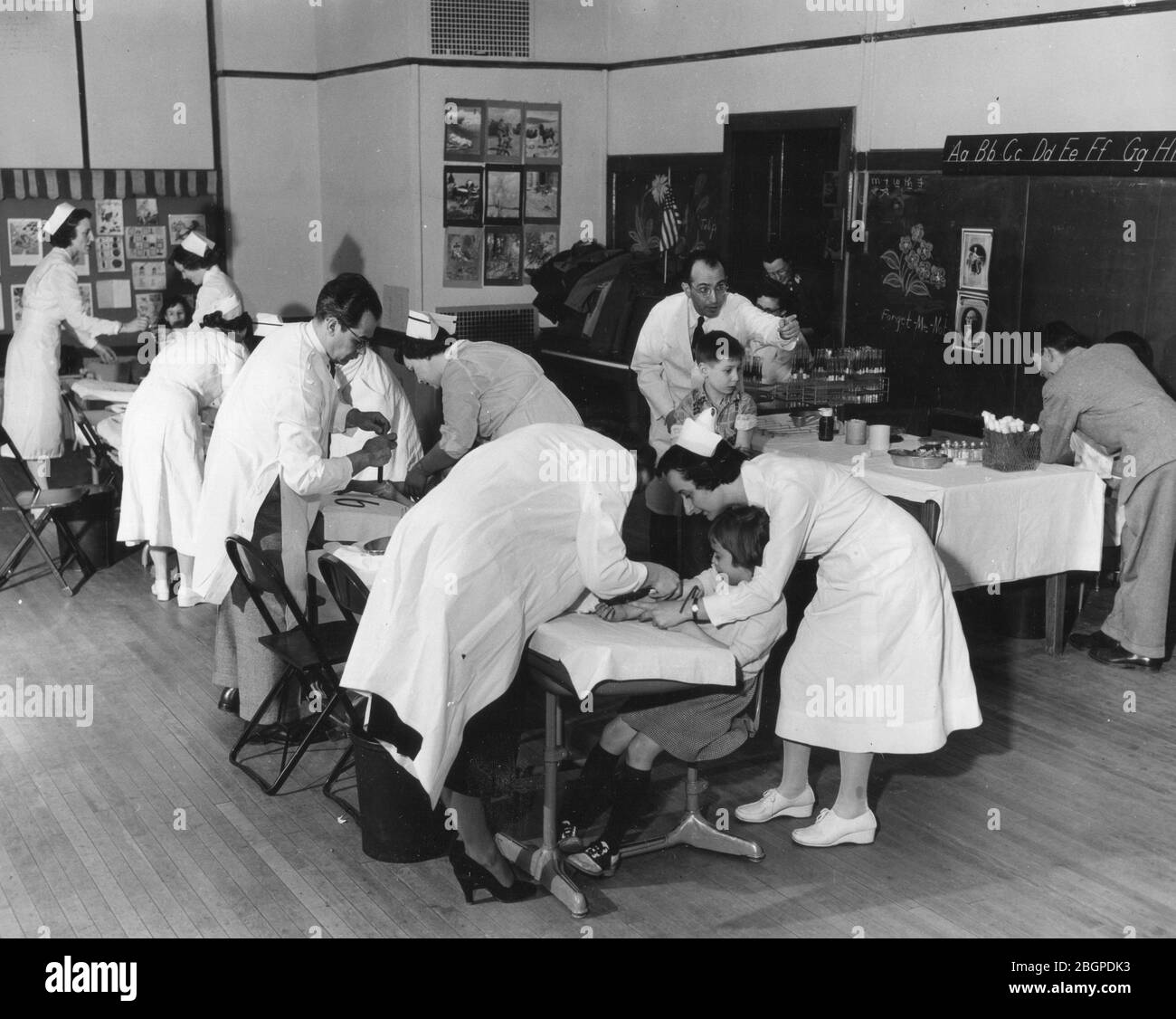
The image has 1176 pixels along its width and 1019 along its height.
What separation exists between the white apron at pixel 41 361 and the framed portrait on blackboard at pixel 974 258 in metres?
4.63

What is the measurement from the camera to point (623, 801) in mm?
3840

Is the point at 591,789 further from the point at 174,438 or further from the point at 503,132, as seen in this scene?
the point at 503,132

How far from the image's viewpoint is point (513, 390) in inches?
218

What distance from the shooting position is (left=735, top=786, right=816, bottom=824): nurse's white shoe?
4156mm

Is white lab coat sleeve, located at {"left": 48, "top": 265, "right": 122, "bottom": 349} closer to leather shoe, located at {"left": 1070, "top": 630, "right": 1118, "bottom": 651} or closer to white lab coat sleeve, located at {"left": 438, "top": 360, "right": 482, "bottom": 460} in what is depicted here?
white lab coat sleeve, located at {"left": 438, "top": 360, "right": 482, "bottom": 460}

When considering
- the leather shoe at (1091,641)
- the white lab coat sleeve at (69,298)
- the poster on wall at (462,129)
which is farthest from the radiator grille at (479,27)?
the leather shoe at (1091,641)

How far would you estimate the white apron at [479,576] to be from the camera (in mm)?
3473

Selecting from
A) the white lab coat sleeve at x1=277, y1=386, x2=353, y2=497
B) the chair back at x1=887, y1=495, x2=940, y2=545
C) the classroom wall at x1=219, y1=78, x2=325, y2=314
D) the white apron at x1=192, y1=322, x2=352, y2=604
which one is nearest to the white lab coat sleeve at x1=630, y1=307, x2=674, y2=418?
the chair back at x1=887, y1=495, x2=940, y2=545

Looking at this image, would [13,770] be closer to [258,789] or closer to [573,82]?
[258,789]

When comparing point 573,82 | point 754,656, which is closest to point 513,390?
point 754,656

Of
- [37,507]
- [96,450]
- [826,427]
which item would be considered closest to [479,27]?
[96,450]

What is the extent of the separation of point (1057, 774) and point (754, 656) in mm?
1465

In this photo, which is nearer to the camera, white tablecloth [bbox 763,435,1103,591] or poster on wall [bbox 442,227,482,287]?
white tablecloth [bbox 763,435,1103,591]

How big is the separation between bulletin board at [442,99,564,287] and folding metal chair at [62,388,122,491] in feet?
8.48
